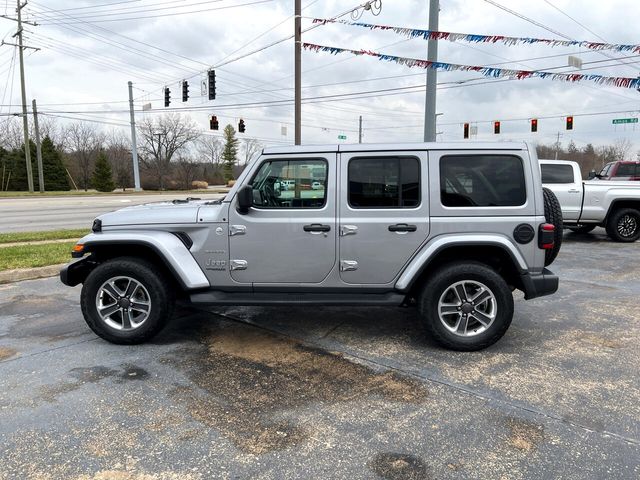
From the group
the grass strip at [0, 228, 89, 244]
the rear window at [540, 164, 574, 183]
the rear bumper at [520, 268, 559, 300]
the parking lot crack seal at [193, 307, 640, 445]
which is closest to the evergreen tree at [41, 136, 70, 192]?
the grass strip at [0, 228, 89, 244]

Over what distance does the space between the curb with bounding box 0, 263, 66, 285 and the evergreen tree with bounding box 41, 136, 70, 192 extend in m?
51.9

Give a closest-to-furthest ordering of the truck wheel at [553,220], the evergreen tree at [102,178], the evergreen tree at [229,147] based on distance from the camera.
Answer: the truck wheel at [553,220] → the evergreen tree at [102,178] → the evergreen tree at [229,147]

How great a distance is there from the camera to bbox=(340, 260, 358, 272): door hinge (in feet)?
14.3

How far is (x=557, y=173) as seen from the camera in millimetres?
11297

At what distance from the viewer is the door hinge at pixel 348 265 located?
437 cm

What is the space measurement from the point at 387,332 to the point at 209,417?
2248 millimetres

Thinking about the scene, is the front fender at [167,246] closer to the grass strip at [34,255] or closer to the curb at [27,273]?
the curb at [27,273]

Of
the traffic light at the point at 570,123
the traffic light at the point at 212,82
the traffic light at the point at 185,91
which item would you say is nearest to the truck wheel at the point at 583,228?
the traffic light at the point at 212,82

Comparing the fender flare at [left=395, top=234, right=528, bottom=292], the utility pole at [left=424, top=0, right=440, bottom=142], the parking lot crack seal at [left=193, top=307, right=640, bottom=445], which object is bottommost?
the parking lot crack seal at [left=193, top=307, right=640, bottom=445]

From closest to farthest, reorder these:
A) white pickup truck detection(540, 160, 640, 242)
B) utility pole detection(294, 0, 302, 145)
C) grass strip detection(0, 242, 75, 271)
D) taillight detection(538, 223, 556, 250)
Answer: taillight detection(538, 223, 556, 250) < grass strip detection(0, 242, 75, 271) < white pickup truck detection(540, 160, 640, 242) < utility pole detection(294, 0, 302, 145)

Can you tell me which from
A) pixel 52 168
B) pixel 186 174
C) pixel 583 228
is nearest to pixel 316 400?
pixel 583 228

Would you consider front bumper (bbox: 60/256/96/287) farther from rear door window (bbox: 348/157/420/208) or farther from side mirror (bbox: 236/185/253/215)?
rear door window (bbox: 348/157/420/208)

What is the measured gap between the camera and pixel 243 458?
8.93ft

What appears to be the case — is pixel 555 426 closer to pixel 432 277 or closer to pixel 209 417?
pixel 432 277
